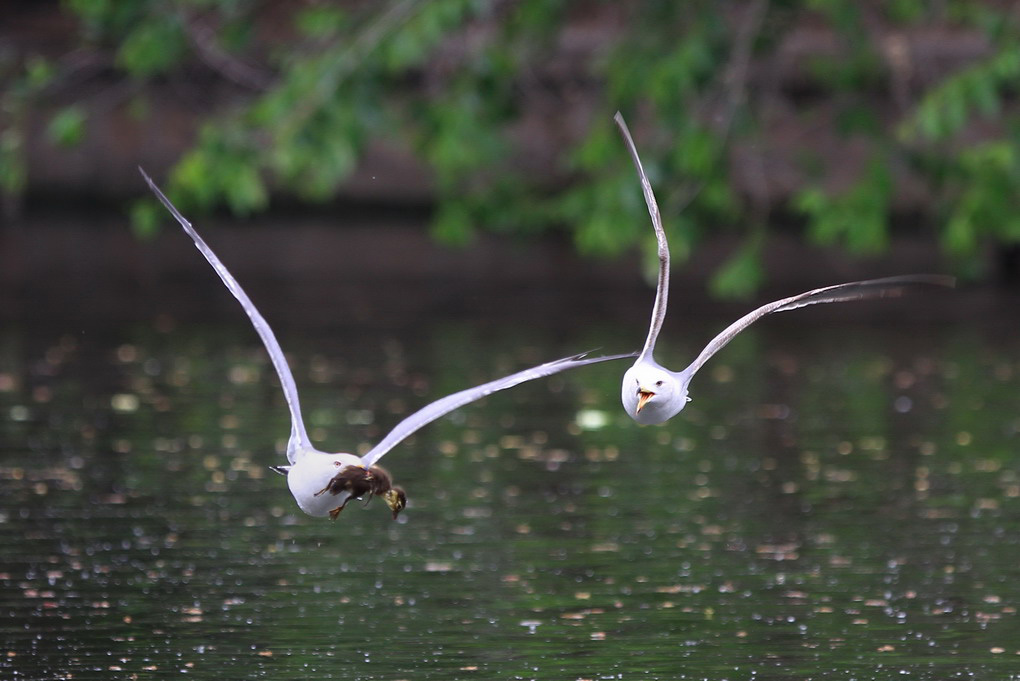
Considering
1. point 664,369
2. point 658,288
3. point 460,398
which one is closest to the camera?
point 460,398

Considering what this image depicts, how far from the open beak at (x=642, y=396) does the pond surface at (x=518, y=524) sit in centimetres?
100

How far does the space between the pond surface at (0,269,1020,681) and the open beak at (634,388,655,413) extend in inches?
39.4

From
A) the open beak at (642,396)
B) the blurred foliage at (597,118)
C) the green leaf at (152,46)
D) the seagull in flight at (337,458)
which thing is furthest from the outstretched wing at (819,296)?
the green leaf at (152,46)

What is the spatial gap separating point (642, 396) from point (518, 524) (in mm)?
3357

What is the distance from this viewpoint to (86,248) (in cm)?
2166

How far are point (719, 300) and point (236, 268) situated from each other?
504 centimetres

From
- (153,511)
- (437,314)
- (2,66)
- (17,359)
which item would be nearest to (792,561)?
(153,511)

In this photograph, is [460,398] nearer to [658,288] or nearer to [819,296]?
[658,288]

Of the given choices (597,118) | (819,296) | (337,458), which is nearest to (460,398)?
(337,458)

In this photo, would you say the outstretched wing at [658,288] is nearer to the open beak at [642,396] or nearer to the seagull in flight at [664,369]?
the seagull in flight at [664,369]

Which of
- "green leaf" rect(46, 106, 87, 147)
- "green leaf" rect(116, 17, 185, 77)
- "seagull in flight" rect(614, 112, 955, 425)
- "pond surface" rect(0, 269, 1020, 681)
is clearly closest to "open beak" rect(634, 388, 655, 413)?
"seagull in flight" rect(614, 112, 955, 425)

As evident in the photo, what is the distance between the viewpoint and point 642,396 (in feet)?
21.0

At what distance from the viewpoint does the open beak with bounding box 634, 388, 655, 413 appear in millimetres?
6391

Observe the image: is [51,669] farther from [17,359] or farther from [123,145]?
[123,145]
